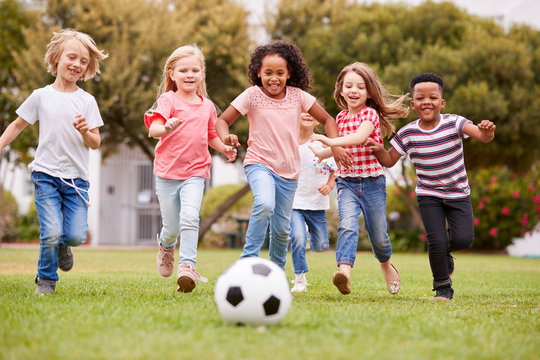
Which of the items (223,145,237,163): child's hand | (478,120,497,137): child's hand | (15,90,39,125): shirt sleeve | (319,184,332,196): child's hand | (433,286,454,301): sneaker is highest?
(15,90,39,125): shirt sleeve

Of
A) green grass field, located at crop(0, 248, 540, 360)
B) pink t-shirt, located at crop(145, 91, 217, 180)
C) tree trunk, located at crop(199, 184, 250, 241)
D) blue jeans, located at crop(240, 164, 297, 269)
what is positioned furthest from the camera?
tree trunk, located at crop(199, 184, 250, 241)

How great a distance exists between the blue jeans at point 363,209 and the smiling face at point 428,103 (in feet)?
1.99

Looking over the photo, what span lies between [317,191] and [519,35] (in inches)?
486

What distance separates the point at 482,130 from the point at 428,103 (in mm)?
547

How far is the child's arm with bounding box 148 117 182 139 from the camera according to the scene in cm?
491

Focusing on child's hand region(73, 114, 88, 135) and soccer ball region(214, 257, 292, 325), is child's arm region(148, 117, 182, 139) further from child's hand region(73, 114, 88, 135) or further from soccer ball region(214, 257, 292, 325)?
soccer ball region(214, 257, 292, 325)

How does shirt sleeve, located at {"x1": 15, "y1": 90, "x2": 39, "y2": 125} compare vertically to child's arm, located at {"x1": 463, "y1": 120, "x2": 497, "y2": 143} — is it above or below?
above

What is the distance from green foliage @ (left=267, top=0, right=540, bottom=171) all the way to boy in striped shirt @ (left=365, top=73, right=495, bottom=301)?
352 inches

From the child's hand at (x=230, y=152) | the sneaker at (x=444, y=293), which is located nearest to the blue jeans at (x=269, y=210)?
the child's hand at (x=230, y=152)

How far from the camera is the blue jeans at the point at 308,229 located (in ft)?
20.4

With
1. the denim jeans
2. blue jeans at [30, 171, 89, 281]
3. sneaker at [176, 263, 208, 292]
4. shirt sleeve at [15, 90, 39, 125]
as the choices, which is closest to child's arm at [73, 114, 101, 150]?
blue jeans at [30, 171, 89, 281]

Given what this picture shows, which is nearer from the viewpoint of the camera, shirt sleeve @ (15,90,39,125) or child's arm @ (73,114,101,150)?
child's arm @ (73,114,101,150)

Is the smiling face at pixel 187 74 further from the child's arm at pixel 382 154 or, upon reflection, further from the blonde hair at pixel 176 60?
the child's arm at pixel 382 154

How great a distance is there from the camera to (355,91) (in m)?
5.57
